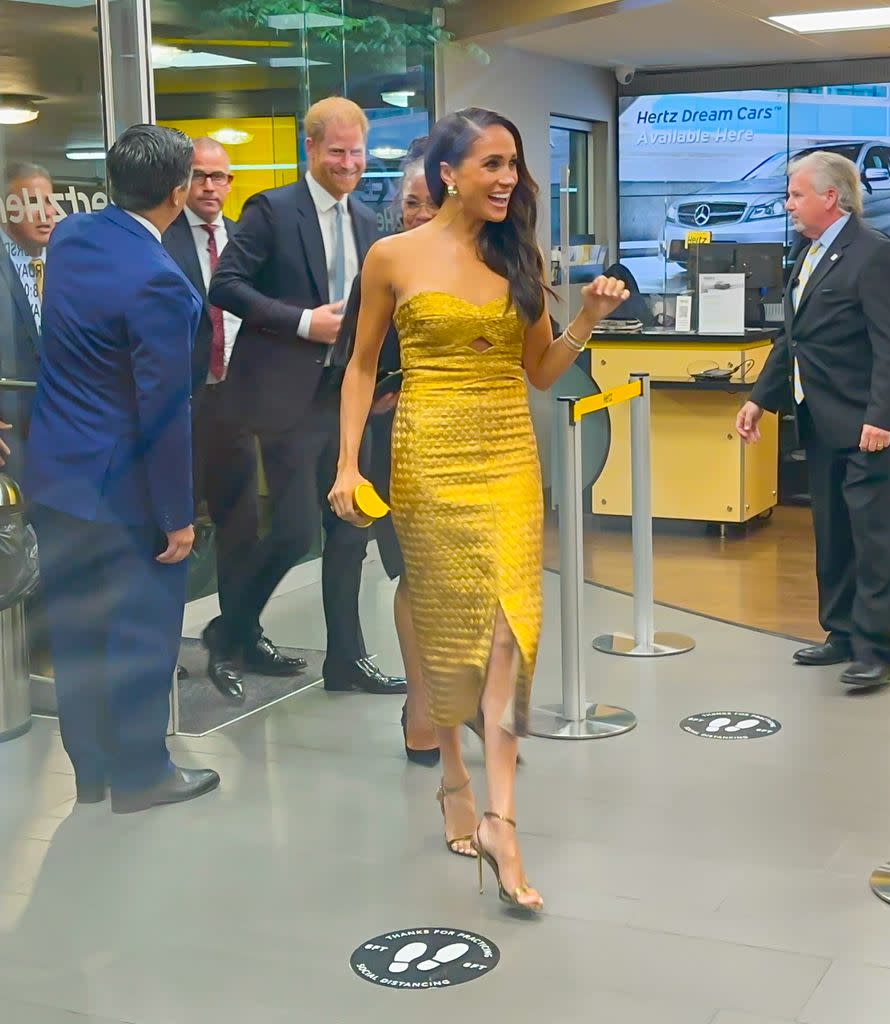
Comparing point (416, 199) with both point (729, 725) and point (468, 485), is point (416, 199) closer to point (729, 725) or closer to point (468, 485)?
point (468, 485)

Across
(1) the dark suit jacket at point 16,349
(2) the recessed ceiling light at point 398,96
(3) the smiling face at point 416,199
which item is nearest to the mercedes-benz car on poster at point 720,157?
(2) the recessed ceiling light at point 398,96

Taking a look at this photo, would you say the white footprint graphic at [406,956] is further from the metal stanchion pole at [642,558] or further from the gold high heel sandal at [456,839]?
the metal stanchion pole at [642,558]

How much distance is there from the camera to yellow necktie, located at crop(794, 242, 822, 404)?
4.38 metres

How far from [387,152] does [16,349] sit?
2.32 m

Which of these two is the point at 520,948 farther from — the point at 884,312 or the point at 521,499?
the point at 884,312

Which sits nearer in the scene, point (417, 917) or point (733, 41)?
point (417, 917)

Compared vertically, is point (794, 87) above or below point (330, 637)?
above

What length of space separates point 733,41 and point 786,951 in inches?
268

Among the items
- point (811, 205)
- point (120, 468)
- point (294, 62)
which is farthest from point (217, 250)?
point (811, 205)

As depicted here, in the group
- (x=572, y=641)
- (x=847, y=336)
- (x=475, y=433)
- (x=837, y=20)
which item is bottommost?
(x=572, y=641)

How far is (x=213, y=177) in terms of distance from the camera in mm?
4191

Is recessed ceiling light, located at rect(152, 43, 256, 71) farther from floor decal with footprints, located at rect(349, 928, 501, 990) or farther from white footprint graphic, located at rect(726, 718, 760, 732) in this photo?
floor decal with footprints, located at rect(349, 928, 501, 990)

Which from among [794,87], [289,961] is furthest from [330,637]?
[794,87]

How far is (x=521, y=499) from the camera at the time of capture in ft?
9.28
